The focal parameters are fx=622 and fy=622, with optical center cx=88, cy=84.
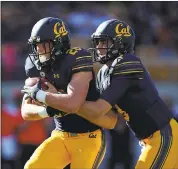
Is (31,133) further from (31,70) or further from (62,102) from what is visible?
(62,102)

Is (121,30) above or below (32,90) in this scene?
above

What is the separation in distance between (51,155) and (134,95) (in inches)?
28.8

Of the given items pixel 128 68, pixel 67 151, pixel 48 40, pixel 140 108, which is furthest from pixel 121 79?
pixel 67 151

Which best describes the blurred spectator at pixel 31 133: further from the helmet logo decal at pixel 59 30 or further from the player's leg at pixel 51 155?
the helmet logo decal at pixel 59 30

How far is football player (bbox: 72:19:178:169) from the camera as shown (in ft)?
12.1

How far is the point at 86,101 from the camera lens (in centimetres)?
376

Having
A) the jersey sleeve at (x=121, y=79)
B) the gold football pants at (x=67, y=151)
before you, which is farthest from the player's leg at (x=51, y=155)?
the jersey sleeve at (x=121, y=79)

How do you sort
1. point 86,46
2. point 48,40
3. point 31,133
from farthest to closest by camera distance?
point 86,46 < point 31,133 < point 48,40

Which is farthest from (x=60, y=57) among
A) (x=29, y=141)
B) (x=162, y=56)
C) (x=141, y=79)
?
(x=162, y=56)

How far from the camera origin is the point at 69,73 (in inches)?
152

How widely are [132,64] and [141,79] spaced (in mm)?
107

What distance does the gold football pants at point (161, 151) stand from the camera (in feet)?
12.2

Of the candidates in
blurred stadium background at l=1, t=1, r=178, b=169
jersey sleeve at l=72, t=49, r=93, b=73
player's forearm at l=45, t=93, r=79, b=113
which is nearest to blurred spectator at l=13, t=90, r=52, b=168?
blurred stadium background at l=1, t=1, r=178, b=169

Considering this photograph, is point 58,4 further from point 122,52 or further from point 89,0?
point 122,52
